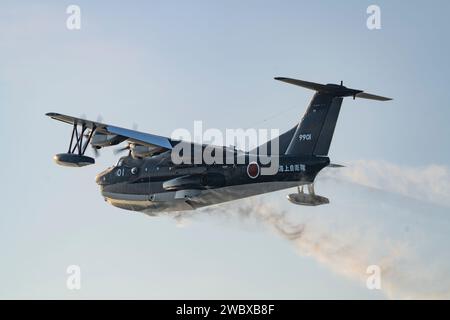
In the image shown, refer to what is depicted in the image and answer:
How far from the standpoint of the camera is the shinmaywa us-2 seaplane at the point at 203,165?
44.3m

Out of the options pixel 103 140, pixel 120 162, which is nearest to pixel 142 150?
pixel 103 140

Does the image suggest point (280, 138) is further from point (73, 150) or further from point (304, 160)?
point (73, 150)

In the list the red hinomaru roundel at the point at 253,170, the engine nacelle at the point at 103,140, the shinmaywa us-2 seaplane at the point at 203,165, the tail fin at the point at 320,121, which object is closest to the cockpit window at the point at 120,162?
the shinmaywa us-2 seaplane at the point at 203,165

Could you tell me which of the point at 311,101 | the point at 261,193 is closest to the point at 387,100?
the point at 311,101

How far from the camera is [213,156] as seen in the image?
46.9 metres

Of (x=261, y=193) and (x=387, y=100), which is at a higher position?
(x=387, y=100)

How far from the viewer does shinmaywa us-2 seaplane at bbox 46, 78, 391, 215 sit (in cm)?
4428

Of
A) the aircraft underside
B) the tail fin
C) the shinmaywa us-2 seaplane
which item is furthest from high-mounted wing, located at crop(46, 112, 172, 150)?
the tail fin

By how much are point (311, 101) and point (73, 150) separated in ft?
38.2

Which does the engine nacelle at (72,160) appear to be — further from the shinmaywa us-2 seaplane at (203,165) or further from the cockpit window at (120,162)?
the cockpit window at (120,162)

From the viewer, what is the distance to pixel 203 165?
47.1 metres

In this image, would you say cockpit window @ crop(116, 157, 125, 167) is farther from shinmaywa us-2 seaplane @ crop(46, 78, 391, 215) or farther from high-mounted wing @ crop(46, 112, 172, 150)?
high-mounted wing @ crop(46, 112, 172, 150)

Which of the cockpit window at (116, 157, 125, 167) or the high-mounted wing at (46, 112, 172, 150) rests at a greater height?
the high-mounted wing at (46, 112, 172, 150)

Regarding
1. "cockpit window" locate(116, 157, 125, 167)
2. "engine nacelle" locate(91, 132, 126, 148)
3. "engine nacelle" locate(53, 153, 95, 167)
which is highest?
"engine nacelle" locate(91, 132, 126, 148)
